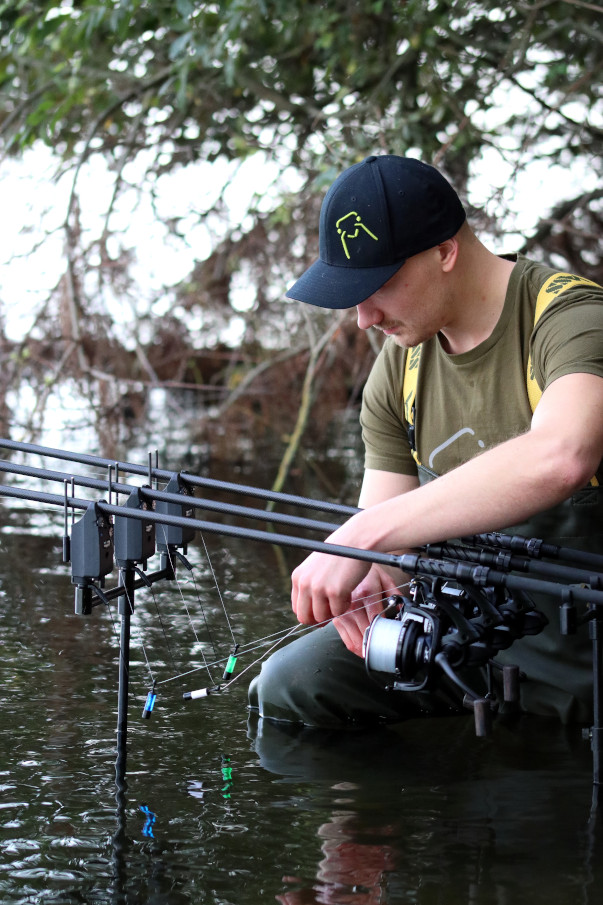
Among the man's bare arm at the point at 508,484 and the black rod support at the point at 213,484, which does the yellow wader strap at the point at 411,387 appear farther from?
the man's bare arm at the point at 508,484

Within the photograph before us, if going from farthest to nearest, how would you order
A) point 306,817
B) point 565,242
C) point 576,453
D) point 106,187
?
1. point 565,242
2. point 106,187
3. point 306,817
4. point 576,453

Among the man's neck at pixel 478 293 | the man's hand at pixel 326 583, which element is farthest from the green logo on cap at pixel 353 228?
the man's hand at pixel 326 583

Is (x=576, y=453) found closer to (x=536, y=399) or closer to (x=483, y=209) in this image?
(x=536, y=399)

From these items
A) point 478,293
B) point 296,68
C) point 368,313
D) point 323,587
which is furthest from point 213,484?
point 296,68

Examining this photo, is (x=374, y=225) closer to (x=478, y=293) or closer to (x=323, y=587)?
(x=478, y=293)

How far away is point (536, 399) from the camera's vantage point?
8.22 ft

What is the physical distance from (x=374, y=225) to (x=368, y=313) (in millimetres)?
183

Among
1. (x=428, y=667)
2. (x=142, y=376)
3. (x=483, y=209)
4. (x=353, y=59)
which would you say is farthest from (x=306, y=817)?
(x=142, y=376)

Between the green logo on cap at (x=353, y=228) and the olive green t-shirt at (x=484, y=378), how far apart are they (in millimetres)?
405

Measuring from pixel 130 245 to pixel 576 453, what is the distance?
19.7 ft

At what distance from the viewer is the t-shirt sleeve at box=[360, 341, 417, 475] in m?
2.86

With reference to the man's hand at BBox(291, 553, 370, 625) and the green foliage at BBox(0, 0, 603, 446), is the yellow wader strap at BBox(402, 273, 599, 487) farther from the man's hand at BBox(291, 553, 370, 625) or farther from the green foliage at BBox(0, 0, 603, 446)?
the green foliage at BBox(0, 0, 603, 446)

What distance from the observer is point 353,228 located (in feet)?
7.68

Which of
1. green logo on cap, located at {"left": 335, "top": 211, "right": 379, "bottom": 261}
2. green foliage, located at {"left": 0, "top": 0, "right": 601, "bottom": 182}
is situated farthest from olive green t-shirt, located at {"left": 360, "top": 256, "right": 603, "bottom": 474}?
green foliage, located at {"left": 0, "top": 0, "right": 601, "bottom": 182}
